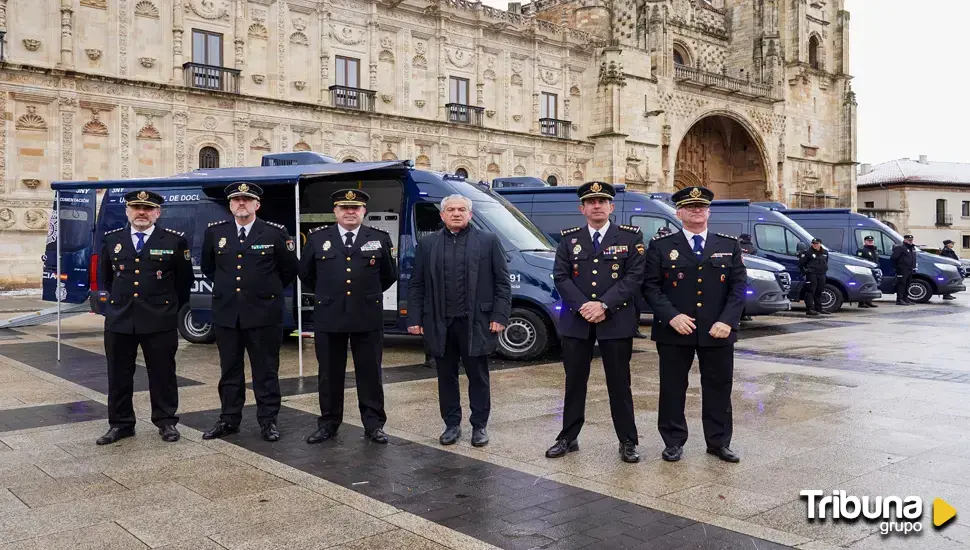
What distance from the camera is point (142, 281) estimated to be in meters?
6.74

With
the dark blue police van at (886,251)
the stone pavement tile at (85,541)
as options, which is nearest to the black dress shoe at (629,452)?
the stone pavement tile at (85,541)

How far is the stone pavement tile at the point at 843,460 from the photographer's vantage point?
5.71m

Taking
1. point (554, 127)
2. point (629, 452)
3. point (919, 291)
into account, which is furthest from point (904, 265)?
point (629, 452)

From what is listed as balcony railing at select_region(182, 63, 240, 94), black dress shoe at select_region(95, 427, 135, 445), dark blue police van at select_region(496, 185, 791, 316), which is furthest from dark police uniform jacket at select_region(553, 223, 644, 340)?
balcony railing at select_region(182, 63, 240, 94)

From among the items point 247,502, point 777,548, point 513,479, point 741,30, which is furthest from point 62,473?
point 741,30

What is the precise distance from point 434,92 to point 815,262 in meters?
18.4

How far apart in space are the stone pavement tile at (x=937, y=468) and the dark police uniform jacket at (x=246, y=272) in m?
4.82

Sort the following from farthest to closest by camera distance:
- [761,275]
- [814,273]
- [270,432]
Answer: [814,273]
[761,275]
[270,432]

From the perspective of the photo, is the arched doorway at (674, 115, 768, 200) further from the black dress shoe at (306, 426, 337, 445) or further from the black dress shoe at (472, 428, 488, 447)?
the black dress shoe at (306, 426, 337, 445)

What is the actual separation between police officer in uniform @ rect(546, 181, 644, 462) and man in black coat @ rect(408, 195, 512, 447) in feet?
1.97

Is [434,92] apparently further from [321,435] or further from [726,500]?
[726,500]

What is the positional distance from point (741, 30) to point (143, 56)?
34.6m

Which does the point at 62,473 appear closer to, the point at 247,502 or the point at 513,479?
the point at 247,502

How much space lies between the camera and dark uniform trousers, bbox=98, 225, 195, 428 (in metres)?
6.68
